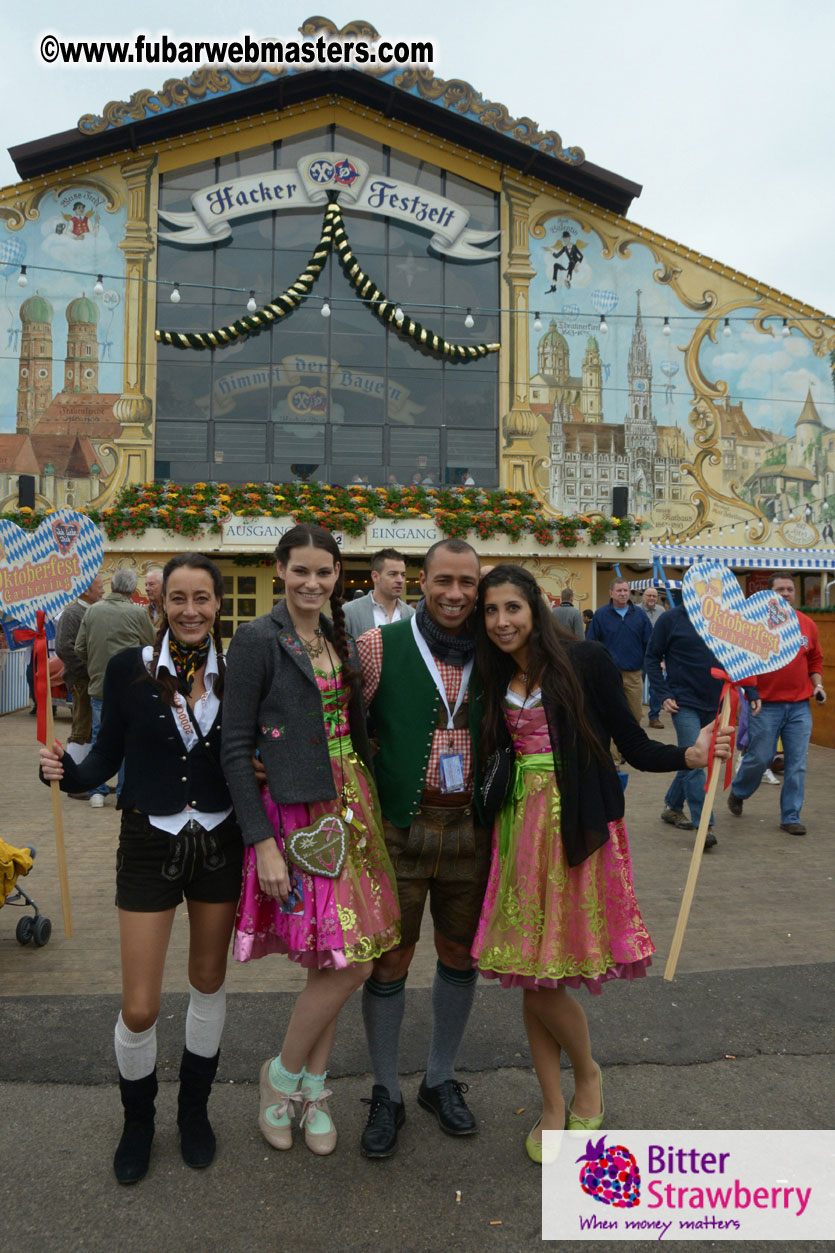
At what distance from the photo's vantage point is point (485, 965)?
2.52 metres

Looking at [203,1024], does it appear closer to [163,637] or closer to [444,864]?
[444,864]

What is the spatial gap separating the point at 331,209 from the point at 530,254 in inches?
159

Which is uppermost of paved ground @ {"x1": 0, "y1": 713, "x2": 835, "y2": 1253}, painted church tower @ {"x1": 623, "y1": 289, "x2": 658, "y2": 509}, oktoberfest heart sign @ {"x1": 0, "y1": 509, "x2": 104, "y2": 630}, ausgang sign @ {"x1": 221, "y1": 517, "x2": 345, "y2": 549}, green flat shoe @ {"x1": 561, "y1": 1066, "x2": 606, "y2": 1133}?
painted church tower @ {"x1": 623, "y1": 289, "x2": 658, "y2": 509}

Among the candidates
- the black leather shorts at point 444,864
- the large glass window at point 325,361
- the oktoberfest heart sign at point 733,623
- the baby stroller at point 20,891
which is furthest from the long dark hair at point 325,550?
the large glass window at point 325,361

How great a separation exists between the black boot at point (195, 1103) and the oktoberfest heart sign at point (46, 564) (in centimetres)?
192

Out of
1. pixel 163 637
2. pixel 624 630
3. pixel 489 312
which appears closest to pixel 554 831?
pixel 163 637

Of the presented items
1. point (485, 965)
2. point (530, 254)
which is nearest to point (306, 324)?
point (530, 254)

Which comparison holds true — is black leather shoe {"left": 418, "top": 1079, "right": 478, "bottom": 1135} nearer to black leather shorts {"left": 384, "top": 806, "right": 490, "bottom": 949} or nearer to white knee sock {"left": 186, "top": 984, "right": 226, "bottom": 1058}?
black leather shorts {"left": 384, "top": 806, "right": 490, "bottom": 949}

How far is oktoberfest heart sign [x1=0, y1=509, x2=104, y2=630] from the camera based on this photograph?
139 inches

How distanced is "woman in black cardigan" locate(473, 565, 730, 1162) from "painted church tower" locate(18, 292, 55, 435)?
15.6 metres

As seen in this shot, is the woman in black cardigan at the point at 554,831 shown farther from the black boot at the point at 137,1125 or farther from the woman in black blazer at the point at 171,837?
the black boot at the point at 137,1125

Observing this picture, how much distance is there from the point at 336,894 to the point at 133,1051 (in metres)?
0.75

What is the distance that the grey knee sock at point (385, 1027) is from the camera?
2688mm

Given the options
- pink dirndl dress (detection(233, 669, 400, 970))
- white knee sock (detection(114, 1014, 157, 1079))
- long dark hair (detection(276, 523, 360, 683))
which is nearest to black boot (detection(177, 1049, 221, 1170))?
white knee sock (detection(114, 1014, 157, 1079))
